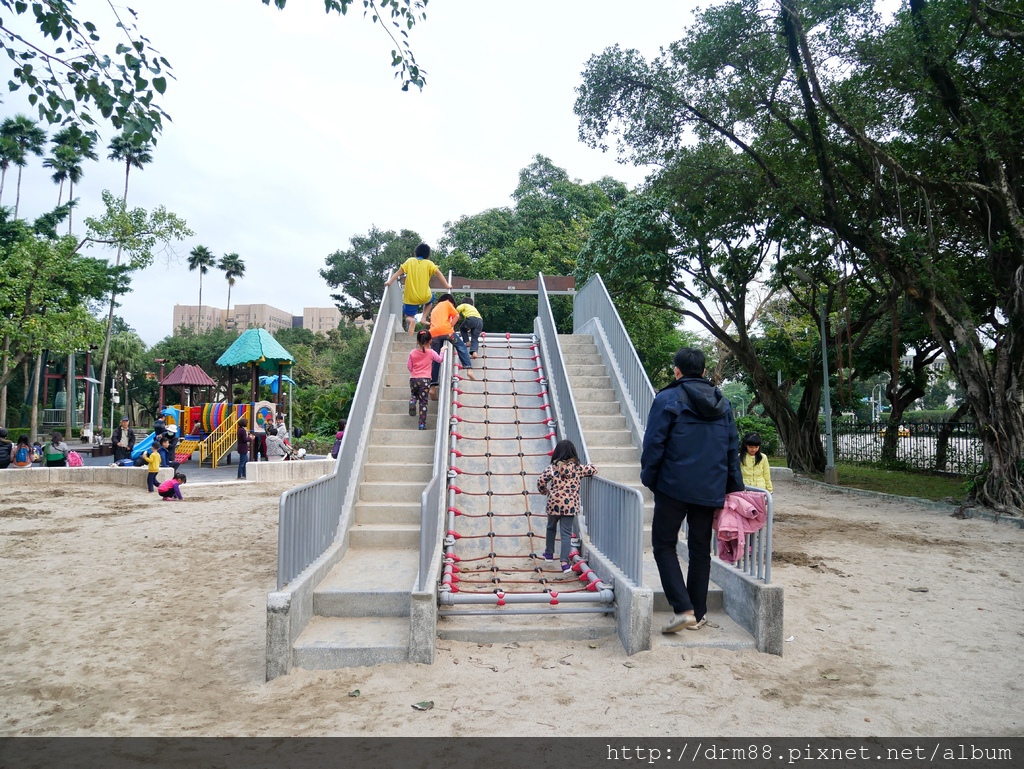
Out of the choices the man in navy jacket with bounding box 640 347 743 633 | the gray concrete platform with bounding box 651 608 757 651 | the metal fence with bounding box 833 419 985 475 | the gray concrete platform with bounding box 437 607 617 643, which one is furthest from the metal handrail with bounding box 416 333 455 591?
the metal fence with bounding box 833 419 985 475

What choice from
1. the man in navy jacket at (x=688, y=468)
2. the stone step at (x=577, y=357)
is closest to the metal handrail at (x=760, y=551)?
the man in navy jacket at (x=688, y=468)

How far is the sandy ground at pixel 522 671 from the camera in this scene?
3771mm

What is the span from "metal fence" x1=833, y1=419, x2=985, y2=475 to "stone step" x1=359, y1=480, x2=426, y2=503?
14985 millimetres

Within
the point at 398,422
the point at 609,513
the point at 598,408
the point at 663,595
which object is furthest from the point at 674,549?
the point at 398,422

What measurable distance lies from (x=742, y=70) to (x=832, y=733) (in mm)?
13675

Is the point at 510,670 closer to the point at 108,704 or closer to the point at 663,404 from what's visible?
the point at 663,404

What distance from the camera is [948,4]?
11.5m

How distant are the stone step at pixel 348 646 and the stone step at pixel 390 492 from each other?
99.9 inches

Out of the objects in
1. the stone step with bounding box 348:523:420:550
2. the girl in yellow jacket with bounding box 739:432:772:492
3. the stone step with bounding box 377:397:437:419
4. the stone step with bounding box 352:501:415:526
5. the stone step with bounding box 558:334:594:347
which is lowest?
the stone step with bounding box 348:523:420:550

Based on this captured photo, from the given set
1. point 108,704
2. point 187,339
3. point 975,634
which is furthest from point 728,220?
point 187,339

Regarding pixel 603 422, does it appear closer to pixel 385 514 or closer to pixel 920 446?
pixel 385 514

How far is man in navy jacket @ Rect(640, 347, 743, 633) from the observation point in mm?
4676

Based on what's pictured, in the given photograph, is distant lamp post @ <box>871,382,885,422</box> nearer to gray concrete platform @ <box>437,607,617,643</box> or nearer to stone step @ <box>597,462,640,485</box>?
stone step @ <box>597,462,640,485</box>

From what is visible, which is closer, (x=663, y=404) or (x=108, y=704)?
(x=108, y=704)
